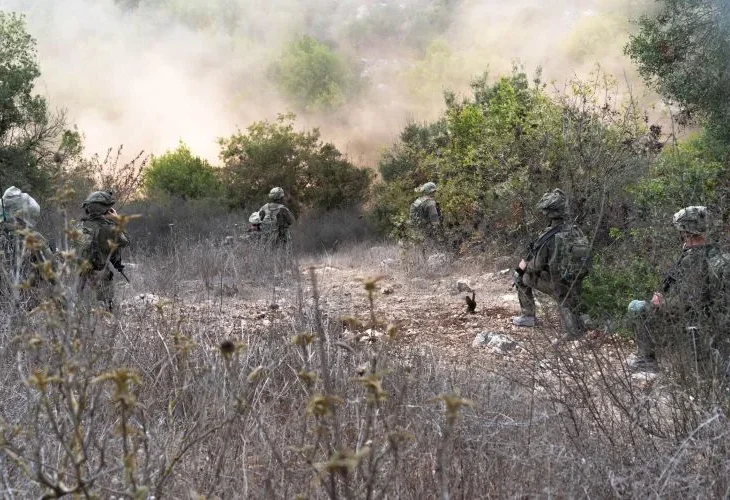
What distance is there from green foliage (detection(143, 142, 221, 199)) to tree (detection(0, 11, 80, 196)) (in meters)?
10.5

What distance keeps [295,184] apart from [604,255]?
56.0 feet

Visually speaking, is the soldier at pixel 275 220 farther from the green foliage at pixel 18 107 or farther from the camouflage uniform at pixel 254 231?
the green foliage at pixel 18 107

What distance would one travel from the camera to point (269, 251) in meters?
10.5

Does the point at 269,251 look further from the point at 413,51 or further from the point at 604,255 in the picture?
the point at 413,51

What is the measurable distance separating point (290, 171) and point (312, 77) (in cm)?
3928

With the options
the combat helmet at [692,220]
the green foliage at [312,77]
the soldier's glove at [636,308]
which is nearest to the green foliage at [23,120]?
the soldier's glove at [636,308]

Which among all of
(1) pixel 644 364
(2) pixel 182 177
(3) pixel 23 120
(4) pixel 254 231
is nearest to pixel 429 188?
(4) pixel 254 231

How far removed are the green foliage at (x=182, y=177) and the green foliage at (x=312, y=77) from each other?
78.6 ft

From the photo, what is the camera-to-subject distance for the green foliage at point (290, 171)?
2286cm

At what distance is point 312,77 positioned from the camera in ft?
199

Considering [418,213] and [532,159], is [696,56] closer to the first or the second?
[532,159]

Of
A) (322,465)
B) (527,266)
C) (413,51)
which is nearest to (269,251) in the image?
(527,266)

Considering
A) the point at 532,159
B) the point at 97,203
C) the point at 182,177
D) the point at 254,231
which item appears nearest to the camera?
the point at 97,203

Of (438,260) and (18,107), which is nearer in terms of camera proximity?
(438,260)
